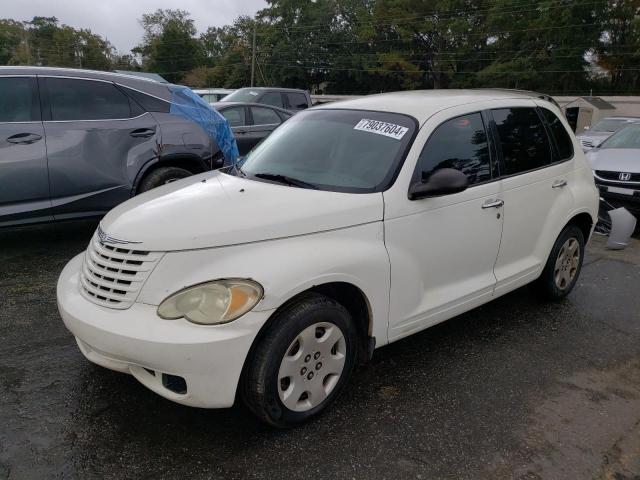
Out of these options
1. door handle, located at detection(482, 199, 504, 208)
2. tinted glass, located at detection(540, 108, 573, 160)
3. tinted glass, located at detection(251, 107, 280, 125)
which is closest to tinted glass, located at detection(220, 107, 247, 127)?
tinted glass, located at detection(251, 107, 280, 125)

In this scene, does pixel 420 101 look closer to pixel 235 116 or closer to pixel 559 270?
pixel 559 270

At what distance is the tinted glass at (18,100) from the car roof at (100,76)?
11cm

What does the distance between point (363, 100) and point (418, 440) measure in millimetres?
2304

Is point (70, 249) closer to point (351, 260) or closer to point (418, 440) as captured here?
point (351, 260)

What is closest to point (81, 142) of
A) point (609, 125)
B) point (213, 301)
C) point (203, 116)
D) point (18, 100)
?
point (18, 100)

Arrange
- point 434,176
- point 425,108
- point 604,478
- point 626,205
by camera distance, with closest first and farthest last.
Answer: point 604,478
point 434,176
point 425,108
point 626,205

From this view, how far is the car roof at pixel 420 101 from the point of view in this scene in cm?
339

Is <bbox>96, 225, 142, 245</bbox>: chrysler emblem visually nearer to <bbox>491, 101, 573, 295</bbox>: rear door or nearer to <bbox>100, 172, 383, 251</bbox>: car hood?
<bbox>100, 172, 383, 251</bbox>: car hood

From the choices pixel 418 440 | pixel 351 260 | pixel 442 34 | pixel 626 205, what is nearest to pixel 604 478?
pixel 418 440

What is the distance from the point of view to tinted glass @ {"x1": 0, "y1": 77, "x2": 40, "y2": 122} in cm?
490

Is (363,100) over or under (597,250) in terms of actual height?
over

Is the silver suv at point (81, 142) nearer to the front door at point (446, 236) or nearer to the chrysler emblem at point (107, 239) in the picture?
the chrysler emblem at point (107, 239)

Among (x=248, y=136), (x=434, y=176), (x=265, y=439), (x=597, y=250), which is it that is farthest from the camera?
(x=248, y=136)

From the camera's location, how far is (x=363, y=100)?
12.5ft
